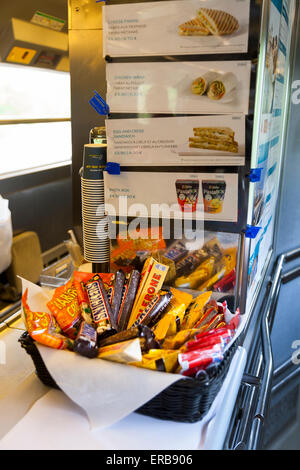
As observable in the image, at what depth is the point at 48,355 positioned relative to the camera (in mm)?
905

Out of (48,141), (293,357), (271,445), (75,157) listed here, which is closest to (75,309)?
(75,157)

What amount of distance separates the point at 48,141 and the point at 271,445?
290 cm

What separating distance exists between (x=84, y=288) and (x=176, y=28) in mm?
706

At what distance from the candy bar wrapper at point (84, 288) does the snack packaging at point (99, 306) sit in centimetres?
1

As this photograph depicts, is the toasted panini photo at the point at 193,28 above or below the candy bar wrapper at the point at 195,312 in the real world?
above

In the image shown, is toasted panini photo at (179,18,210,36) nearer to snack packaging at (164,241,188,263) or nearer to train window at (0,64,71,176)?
snack packaging at (164,241,188,263)

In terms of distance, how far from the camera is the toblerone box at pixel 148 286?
3.61ft

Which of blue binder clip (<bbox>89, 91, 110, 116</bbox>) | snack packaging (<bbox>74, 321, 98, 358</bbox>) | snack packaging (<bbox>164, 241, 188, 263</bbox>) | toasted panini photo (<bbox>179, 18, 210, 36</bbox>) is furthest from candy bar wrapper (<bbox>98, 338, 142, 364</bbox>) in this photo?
toasted panini photo (<bbox>179, 18, 210, 36</bbox>)

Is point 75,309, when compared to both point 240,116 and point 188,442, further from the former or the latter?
point 240,116

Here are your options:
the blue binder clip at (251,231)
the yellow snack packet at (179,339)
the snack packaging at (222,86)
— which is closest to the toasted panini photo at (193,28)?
the snack packaging at (222,86)

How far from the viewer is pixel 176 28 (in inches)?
44.6

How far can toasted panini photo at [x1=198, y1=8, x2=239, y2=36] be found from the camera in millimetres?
1091

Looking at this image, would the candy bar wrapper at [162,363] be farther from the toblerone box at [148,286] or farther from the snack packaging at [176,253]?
the snack packaging at [176,253]

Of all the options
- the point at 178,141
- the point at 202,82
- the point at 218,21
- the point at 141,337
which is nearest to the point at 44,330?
the point at 141,337
